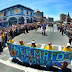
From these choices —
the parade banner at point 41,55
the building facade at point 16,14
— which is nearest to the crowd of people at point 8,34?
the parade banner at point 41,55

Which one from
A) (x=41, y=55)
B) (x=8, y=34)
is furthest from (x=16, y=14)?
(x=41, y=55)

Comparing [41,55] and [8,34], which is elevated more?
[8,34]

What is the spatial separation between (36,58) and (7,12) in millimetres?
36201

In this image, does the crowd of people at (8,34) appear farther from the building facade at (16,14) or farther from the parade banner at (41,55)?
the building facade at (16,14)

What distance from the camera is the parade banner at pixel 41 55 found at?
591 centimetres

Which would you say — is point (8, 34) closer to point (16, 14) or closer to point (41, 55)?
point (41, 55)

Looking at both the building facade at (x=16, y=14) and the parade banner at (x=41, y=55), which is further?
the building facade at (x=16, y=14)

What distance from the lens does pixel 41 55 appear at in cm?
635

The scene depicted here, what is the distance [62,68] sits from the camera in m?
6.36

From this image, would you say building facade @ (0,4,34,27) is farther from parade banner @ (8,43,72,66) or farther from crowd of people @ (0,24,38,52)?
parade banner @ (8,43,72,66)

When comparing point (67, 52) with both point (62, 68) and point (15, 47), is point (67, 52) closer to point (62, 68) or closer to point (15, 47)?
point (62, 68)

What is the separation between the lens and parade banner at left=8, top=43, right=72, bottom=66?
591 centimetres

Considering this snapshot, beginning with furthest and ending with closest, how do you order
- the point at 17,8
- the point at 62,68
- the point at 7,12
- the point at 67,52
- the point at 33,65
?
the point at 7,12 < the point at 17,8 < the point at 33,65 < the point at 62,68 < the point at 67,52

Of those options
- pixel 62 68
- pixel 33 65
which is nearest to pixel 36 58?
pixel 33 65
